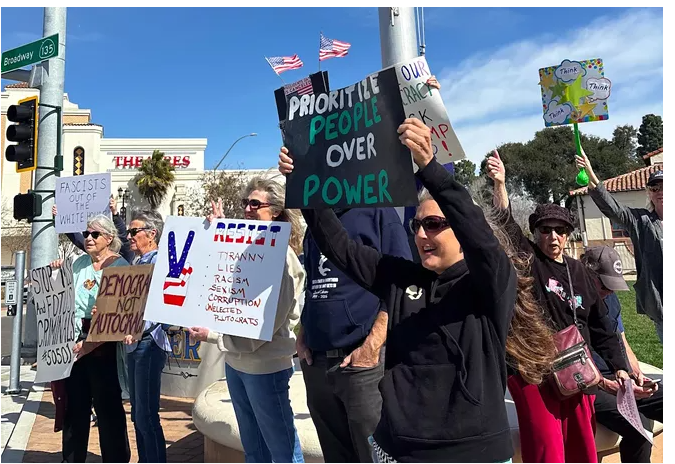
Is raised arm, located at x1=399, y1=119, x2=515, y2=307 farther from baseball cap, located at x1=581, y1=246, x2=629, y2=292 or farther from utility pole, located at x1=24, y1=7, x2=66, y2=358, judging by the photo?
utility pole, located at x1=24, y1=7, x2=66, y2=358

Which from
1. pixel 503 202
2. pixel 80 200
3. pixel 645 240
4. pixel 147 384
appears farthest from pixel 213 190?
pixel 503 202

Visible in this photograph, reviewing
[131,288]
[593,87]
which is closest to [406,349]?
[131,288]

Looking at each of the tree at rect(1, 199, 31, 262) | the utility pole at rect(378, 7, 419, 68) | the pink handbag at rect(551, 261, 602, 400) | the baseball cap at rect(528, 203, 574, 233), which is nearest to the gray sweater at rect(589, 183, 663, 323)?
the baseball cap at rect(528, 203, 574, 233)

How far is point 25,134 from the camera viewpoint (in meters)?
7.79

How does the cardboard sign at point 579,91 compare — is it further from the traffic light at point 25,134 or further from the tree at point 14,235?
the tree at point 14,235

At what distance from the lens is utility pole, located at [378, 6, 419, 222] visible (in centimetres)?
513

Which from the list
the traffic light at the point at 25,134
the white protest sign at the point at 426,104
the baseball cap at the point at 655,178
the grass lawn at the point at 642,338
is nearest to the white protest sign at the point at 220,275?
the white protest sign at the point at 426,104

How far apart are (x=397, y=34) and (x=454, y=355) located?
376cm

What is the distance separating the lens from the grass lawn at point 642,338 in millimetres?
8281

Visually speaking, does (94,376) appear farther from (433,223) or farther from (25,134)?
(25,134)

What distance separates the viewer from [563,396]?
10.0ft

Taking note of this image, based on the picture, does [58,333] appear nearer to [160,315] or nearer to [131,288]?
[131,288]

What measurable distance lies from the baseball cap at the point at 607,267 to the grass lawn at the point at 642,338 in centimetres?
446

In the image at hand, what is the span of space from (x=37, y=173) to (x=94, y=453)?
14.3 ft
